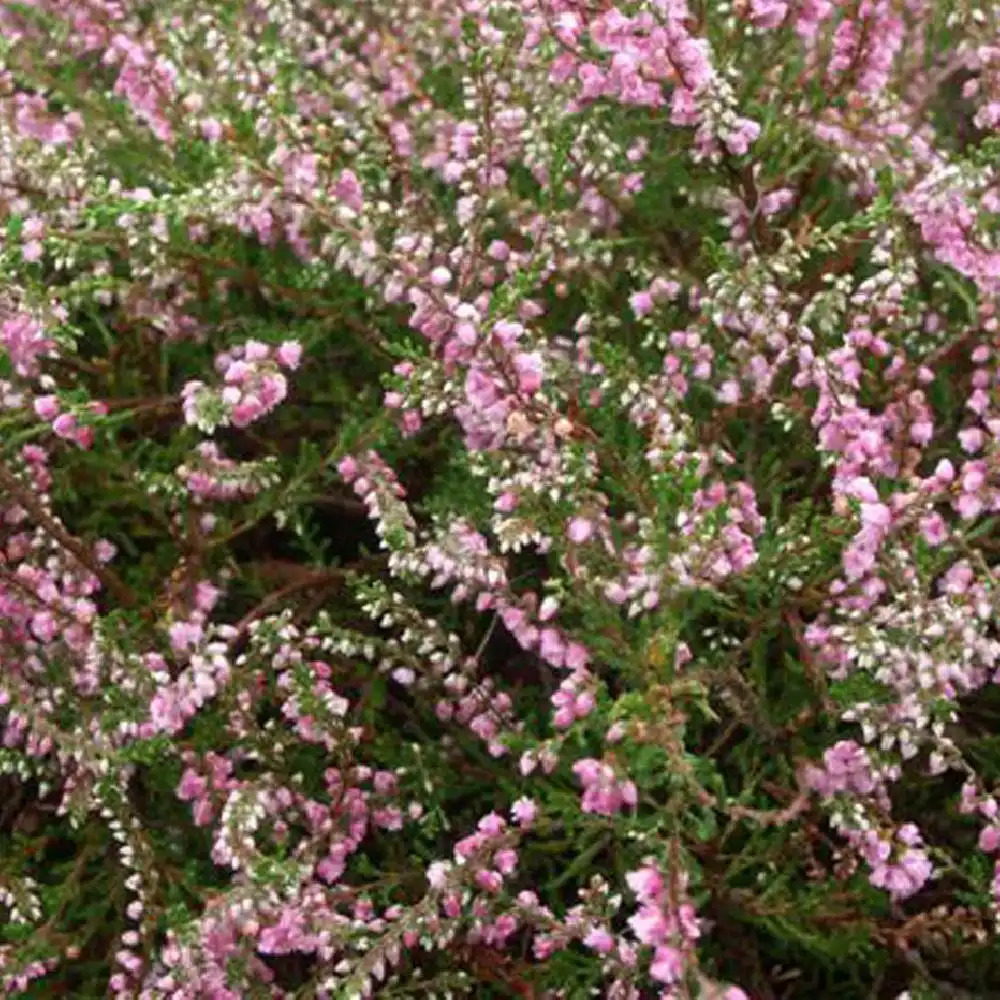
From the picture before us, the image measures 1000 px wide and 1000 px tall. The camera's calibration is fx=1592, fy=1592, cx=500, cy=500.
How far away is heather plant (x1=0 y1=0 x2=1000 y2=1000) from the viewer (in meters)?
2.49

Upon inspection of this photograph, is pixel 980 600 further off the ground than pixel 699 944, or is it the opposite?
pixel 980 600

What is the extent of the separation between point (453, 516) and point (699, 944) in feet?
2.80

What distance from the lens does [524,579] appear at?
314 cm

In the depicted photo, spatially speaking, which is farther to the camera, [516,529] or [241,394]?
[241,394]

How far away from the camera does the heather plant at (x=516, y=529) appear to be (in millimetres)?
2494

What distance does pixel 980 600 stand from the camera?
2.38 m

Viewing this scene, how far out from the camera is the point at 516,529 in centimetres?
243

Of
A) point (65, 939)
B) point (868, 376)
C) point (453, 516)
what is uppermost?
point (868, 376)

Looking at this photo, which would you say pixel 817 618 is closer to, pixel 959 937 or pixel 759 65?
pixel 959 937

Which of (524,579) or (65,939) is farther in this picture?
(524,579)

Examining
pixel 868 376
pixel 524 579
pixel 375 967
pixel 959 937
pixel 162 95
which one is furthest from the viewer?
pixel 162 95

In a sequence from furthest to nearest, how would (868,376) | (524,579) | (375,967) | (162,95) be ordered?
(162,95) < (524,579) < (868,376) < (375,967)

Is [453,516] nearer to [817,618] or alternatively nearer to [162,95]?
[817,618]

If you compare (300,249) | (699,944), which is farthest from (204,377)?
(699,944)
